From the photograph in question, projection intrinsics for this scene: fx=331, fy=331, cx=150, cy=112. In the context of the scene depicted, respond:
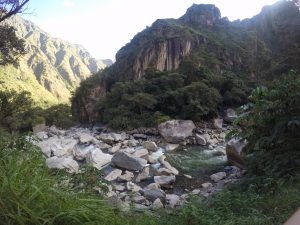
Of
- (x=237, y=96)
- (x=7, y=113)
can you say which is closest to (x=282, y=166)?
(x=7, y=113)

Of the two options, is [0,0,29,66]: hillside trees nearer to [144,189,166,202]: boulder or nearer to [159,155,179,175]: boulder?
[144,189,166,202]: boulder

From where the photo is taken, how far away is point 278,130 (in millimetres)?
5008

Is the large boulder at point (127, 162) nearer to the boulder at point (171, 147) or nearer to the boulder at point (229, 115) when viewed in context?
the boulder at point (171, 147)

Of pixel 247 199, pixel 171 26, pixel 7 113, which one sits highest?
pixel 171 26

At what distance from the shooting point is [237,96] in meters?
27.5

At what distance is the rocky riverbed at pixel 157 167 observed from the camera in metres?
8.41

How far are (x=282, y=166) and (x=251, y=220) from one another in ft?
6.13

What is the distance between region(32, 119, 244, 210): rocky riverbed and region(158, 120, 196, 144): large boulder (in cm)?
6

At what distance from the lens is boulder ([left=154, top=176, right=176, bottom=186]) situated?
9758 millimetres

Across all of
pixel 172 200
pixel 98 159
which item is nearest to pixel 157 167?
pixel 98 159

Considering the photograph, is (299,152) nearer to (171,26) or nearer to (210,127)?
(210,127)

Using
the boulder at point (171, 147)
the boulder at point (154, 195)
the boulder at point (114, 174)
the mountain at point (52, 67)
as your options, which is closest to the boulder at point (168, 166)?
the boulder at point (114, 174)

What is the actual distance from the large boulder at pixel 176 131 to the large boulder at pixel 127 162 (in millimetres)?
6579

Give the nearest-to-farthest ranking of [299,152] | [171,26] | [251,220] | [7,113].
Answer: [251,220] → [299,152] → [7,113] → [171,26]
